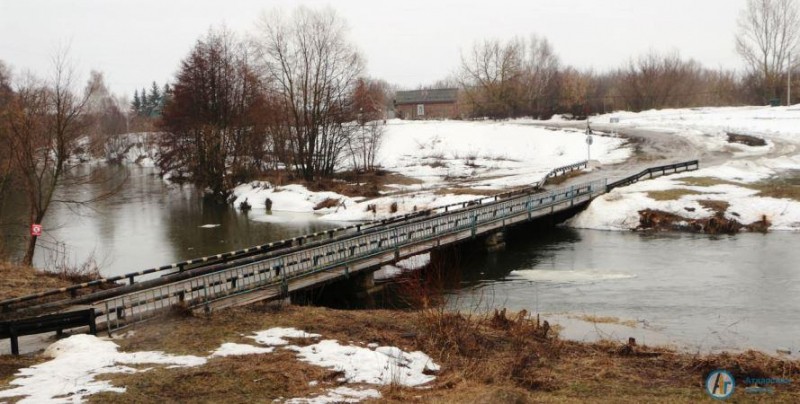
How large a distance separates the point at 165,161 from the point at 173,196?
375cm

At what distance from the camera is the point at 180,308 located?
15.8 metres

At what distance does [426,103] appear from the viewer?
426ft

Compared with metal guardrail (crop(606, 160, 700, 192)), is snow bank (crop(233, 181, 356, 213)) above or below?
below

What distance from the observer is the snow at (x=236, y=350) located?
12.9 metres

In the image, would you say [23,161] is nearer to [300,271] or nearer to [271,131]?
[300,271]

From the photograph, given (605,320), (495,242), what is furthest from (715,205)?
(605,320)

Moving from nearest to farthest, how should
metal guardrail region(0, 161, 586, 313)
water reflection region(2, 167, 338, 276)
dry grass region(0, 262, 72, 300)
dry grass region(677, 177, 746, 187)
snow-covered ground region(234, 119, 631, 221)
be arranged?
metal guardrail region(0, 161, 586, 313)
dry grass region(0, 262, 72, 300)
water reflection region(2, 167, 338, 276)
dry grass region(677, 177, 746, 187)
snow-covered ground region(234, 119, 631, 221)

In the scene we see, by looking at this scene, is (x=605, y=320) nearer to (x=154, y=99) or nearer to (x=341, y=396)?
(x=341, y=396)

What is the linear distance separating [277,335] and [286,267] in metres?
5.65

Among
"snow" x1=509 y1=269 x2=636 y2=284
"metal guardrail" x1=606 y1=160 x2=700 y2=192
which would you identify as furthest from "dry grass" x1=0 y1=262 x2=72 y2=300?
"metal guardrail" x1=606 y1=160 x2=700 y2=192

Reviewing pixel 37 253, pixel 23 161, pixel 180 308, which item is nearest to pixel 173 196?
pixel 37 253

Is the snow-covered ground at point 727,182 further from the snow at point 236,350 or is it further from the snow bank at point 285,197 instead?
the snow at point 236,350

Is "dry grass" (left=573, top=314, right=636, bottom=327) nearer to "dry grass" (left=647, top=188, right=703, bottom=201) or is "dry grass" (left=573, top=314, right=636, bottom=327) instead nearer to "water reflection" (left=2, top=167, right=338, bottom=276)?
"water reflection" (left=2, top=167, right=338, bottom=276)

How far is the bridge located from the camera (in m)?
16.0
